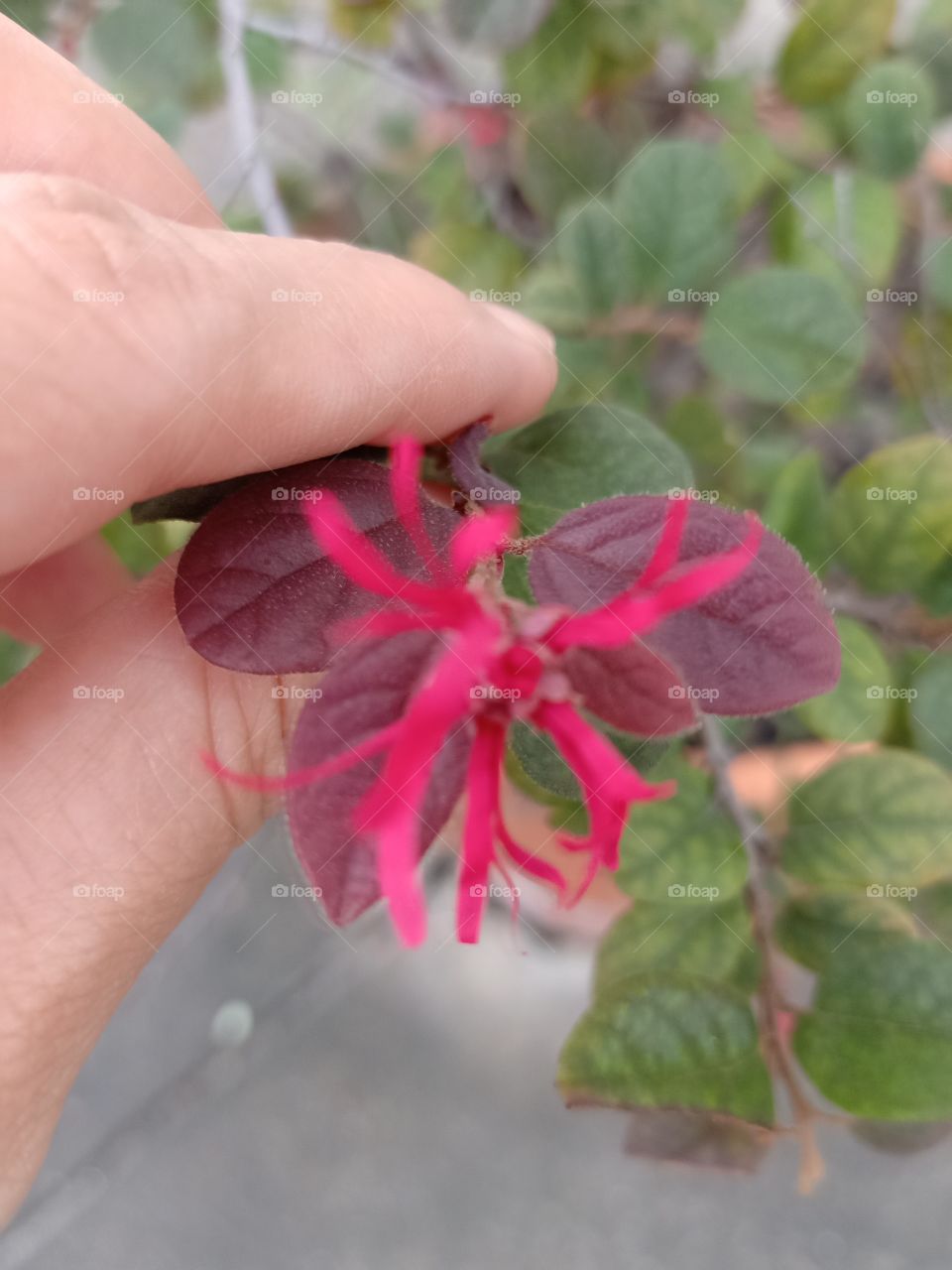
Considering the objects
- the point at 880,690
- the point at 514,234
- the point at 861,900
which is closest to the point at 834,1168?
the point at 861,900

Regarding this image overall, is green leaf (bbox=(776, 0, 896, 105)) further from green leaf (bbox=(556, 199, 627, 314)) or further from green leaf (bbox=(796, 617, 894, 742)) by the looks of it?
green leaf (bbox=(796, 617, 894, 742))

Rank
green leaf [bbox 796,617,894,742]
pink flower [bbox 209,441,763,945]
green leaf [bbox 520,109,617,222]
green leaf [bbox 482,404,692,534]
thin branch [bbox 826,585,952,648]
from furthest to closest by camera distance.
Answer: green leaf [bbox 520,109,617,222] → thin branch [bbox 826,585,952,648] → green leaf [bbox 796,617,894,742] → green leaf [bbox 482,404,692,534] → pink flower [bbox 209,441,763,945]

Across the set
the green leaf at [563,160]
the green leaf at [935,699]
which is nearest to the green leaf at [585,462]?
the green leaf at [935,699]

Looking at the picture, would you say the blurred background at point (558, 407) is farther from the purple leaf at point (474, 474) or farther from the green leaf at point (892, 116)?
the purple leaf at point (474, 474)

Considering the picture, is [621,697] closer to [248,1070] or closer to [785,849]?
[785,849]

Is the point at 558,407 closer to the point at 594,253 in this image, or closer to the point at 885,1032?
the point at 594,253

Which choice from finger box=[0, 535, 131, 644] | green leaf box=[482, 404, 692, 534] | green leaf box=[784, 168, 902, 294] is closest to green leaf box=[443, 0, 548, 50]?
green leaf box=[784, 168, 902, 294]
